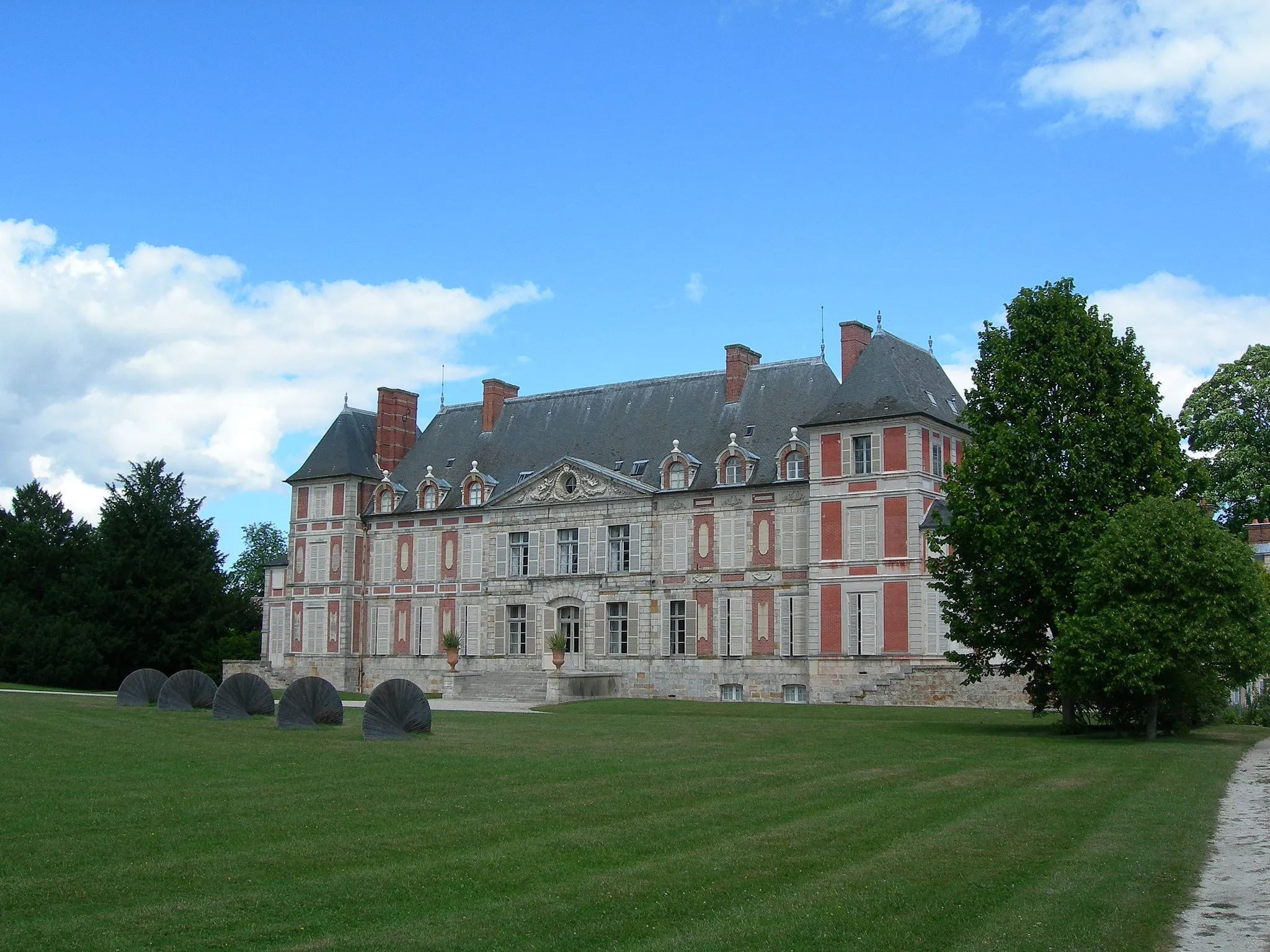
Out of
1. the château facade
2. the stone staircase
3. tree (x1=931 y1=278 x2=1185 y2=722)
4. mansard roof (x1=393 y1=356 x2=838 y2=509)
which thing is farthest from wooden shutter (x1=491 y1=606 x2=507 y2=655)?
tree (x1=931 y1=278 x2=1185 y2=722)

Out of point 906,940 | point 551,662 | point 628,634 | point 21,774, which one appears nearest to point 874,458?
point 628,634

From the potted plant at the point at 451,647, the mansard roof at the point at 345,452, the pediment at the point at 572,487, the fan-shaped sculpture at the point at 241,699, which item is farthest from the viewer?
the mansard roof at the point at 345,452

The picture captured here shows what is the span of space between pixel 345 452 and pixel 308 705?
30176 millimetres

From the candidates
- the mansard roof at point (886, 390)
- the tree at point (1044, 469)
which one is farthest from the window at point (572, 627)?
the tree at point (1044, 469)

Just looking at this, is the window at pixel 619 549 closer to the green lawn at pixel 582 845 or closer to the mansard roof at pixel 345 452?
the mansard roof at pixel 345 452

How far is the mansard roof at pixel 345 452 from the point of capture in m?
51.9

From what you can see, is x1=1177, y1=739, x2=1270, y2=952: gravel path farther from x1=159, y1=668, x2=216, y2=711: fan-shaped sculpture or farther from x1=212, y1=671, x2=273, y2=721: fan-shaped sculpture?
x1=159, y1=668, x2=216, y2=711: fan-shaped sculpture

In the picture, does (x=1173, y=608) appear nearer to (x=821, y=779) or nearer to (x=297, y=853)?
(x=821, y=779)

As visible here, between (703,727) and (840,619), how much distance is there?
14.2 metres

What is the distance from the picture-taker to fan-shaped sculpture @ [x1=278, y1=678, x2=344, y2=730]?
75.0ft

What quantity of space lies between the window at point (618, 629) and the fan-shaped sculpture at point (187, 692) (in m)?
18.8

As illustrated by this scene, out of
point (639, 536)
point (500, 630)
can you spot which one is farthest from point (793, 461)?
point (500, 630)

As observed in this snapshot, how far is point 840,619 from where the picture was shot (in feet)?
130

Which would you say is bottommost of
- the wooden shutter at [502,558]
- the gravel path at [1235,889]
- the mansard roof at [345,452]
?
the gravel path at [1235,889]
